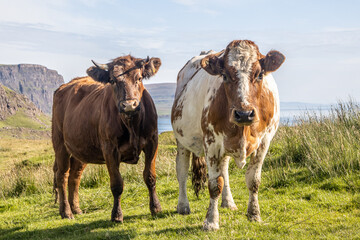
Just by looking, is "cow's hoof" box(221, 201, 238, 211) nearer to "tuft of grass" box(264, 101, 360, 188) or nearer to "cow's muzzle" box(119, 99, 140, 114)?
"tuft of grass" box(264, 101, 360, 188)

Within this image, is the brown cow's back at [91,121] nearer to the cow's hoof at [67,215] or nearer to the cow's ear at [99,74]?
the cow's ear at [99,74]

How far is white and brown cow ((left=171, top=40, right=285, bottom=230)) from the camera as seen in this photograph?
15.9ft

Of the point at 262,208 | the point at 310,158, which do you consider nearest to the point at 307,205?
the point at 262,208

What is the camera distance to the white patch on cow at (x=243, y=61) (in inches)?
187

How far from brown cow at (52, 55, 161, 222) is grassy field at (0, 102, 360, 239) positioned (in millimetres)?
710

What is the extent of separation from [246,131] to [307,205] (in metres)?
2.44

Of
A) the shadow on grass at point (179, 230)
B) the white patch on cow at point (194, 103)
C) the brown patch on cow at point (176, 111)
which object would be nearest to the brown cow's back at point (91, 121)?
the brown patch on cow at point (176, 111)

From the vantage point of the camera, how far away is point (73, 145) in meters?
7.81

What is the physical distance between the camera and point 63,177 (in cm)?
832

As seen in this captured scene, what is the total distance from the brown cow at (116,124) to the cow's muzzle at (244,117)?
1.92 meters

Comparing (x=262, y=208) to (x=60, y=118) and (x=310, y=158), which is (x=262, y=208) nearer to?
(x=310, y=158)

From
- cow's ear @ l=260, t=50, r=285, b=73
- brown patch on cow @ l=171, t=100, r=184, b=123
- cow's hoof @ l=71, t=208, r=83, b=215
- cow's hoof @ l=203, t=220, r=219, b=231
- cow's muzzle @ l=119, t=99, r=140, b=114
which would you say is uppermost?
cow's ear @ l=260, t=50, r=285, b=73

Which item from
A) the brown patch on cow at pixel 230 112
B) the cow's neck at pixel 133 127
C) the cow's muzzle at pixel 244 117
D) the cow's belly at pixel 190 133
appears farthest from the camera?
the cow's belly at pixel 190 133

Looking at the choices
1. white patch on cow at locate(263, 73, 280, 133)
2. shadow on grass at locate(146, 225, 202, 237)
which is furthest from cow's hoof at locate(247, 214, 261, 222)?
white patch on cow at locate(263, 73, 280, 133)
